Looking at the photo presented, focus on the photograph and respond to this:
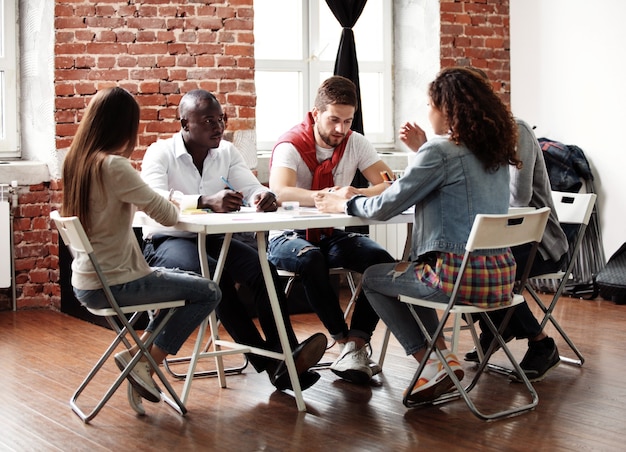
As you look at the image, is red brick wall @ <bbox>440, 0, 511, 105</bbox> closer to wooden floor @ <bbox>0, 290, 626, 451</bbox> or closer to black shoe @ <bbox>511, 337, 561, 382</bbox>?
wooden floor @ <bbox>0, 290, 626, 451</bbox>

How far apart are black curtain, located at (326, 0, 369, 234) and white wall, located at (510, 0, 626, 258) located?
1.24 metres

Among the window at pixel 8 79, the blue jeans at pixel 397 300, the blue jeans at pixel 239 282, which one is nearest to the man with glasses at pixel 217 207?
the blue jeans at pixel 239 282

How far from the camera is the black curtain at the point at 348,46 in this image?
6211 mm

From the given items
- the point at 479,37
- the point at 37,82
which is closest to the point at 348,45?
the point at 479,37

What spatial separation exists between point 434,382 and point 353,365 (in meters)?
0.47

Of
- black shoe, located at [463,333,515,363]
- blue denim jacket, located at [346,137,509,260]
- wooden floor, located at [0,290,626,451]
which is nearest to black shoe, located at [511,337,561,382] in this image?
wooden floor, located at [0,290,626,451]

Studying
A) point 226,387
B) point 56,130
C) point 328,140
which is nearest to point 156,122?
point 56,130

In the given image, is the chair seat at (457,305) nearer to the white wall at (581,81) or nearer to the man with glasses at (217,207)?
the man with glasses at (217,207)

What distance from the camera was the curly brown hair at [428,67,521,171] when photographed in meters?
3.28

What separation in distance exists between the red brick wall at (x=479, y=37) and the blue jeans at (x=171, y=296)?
12.1ft

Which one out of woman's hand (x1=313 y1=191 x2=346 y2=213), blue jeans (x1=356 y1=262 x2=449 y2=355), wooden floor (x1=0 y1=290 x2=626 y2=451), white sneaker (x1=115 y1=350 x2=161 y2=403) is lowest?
wooden floor (x1=0 y1=290 x2=626 y2=451)

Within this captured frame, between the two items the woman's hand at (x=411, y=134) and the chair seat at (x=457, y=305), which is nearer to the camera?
the chair seat at (x=457, y=305)

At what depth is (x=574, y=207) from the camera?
163 inches

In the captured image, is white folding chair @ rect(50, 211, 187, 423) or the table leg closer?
white folding chair @ rect(50, 211, 187, 423)
